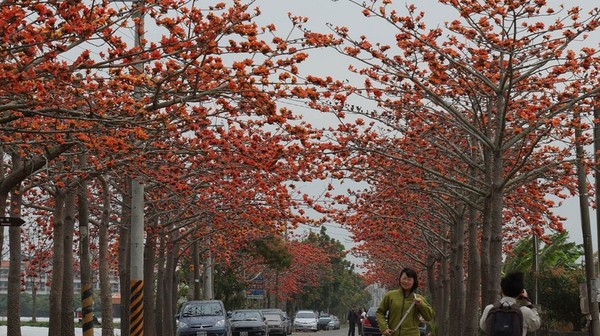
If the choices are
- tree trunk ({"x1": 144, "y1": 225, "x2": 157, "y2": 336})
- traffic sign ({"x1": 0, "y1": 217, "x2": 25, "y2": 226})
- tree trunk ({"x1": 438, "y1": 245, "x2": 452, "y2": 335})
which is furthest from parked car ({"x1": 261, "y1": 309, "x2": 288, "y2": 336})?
→ traffic sign ({"x1": 0, "y1": 217, "x2": 25, "y2": 226})

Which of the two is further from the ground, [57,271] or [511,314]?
[57,271]

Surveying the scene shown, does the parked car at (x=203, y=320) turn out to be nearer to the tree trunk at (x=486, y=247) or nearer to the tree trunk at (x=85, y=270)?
the tree trunk at (x=85, y=270)

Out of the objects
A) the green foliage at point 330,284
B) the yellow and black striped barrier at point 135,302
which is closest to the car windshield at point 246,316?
the yellow and black striped barrier at point 135,302

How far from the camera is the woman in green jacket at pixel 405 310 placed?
34.7 feet

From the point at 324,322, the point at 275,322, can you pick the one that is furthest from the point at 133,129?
the point at 324,322

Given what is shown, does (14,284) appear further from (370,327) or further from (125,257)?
(370,327)

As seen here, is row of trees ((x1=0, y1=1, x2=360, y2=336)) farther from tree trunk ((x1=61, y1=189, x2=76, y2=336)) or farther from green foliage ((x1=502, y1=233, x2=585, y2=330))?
green foliage ((x1=502, y1=233, x2=585, y2=330))

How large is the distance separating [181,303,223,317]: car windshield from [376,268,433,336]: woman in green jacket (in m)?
18.7

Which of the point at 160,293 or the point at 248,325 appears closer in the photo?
the point at 160,293

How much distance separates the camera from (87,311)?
22.2 m

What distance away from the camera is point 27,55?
12.0m

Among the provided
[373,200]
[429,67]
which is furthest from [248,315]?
[429,67]

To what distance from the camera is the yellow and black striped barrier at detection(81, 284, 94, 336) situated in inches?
864

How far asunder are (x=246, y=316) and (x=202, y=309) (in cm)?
969
